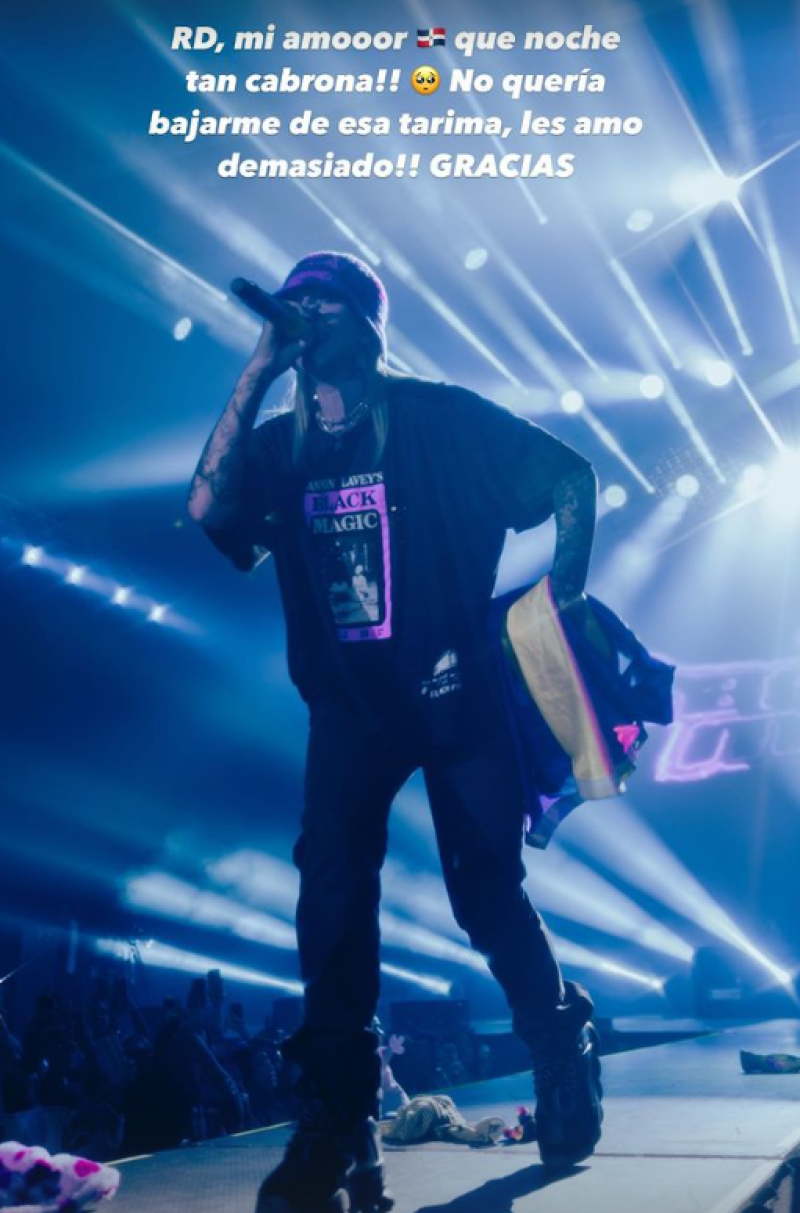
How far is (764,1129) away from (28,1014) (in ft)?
37.6

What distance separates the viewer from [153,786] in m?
11.3

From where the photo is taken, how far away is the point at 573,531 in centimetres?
178

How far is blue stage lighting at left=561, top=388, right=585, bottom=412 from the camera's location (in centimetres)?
775

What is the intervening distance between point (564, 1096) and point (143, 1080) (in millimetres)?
3462

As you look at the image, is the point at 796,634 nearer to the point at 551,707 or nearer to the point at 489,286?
the point at 489,286

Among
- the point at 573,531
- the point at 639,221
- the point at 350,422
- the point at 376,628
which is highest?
the point at 639,221

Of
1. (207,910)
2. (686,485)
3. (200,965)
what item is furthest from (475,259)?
(200,965)

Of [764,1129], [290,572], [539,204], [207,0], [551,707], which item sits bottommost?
[764,1129]

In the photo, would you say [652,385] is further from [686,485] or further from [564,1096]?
[564,1096]

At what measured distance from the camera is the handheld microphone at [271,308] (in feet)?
5.30

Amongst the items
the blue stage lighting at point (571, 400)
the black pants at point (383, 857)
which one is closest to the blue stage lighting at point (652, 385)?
the blue stage lighting at point (571, 400)

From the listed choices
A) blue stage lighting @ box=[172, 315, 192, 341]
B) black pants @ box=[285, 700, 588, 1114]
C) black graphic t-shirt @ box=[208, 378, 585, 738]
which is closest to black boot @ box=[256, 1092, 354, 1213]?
black pants @ box=[285, 700, 588, 1114]

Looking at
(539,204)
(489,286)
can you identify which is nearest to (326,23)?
(539,204)

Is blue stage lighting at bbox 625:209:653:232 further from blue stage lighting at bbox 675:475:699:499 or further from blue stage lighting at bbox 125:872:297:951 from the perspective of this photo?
blue stage lighting at bbox 125:872:297:951
